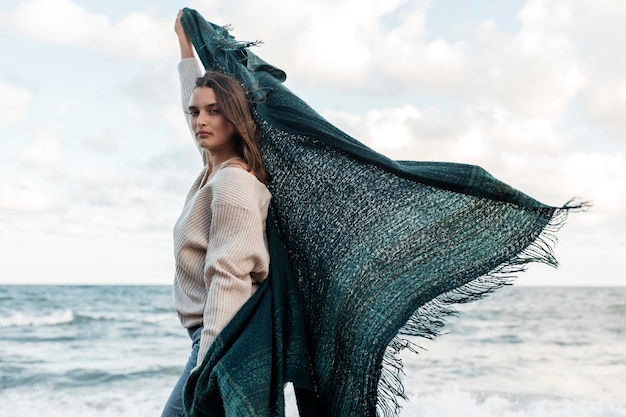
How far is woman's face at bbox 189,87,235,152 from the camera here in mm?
2258

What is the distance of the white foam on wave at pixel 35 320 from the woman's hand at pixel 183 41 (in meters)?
12.5

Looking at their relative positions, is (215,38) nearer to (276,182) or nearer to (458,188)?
(276,182)

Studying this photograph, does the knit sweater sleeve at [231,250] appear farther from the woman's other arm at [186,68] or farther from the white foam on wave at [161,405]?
the white foam on wave at [161,405]

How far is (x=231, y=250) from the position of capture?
202 cm

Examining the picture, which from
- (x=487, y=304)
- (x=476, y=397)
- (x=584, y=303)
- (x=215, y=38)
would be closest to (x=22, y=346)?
(x=476, y=397)

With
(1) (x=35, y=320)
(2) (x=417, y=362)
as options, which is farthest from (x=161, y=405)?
(1) (x=35, y=320)

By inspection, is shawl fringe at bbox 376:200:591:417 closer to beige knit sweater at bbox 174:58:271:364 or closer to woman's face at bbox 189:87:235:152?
A: beige knit sweater at bbox 174:58:271:364

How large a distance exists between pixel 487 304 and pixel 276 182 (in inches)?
689

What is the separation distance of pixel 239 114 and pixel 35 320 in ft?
44.8

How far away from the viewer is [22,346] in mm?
11383

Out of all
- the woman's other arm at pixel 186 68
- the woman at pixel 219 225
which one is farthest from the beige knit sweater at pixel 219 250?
the woman's other arm at pixel 186 68

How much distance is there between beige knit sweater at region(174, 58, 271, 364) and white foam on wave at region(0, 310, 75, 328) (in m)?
12.9

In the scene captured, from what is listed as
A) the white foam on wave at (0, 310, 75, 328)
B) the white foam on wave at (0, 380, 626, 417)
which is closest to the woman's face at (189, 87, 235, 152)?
the white foam on wave at (0, 380, 626, 417)

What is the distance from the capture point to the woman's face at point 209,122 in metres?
2.26
